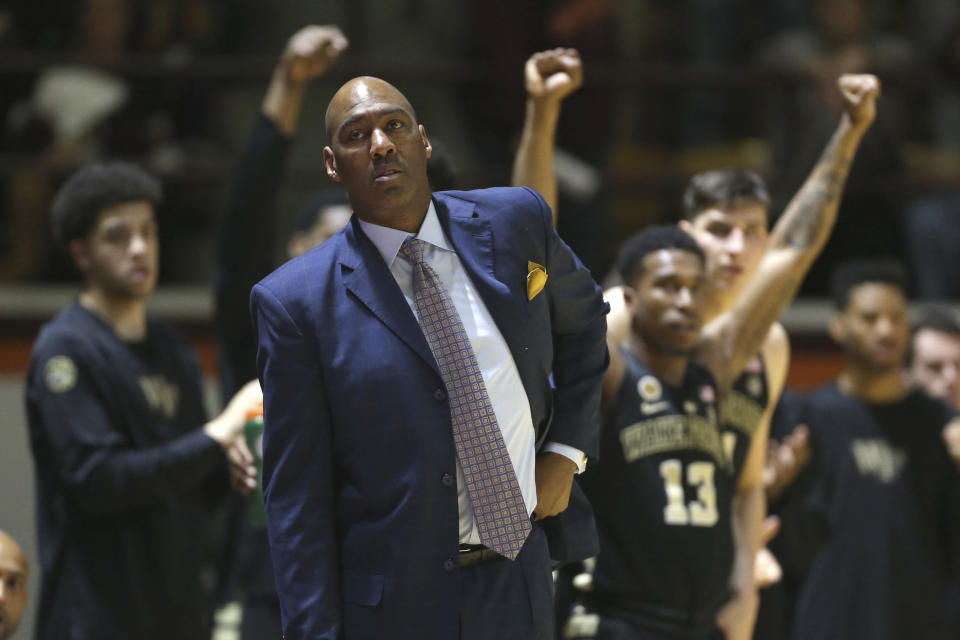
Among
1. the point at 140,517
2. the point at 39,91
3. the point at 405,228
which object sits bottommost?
the point at 140,517

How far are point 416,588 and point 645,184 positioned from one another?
472 centimetres

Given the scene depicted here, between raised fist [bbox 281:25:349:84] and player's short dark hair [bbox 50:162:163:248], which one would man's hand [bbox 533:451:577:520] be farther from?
player's short dark hair [bbox 50:162:163:248]

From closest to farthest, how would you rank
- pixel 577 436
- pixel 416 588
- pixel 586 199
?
pixel 416 588 → pixel 577 436 → pixel 586 199

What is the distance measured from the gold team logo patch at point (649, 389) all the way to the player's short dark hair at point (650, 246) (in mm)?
299

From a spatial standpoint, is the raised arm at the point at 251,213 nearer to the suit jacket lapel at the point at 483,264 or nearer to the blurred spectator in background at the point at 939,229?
the suit jacket lapel at the point at 483,264

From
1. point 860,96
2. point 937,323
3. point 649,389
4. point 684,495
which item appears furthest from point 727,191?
point 937,323

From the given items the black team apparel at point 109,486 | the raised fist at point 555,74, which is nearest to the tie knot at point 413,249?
the raised fist at point 555,74

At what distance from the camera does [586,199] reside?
6.68m

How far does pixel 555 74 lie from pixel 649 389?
919 mm

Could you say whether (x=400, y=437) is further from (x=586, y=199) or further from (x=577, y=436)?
(x=586, y=199)

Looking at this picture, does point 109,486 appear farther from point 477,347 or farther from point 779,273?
point 779,273

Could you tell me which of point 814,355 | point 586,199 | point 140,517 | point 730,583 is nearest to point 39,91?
point 586,199

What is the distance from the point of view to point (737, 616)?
407 centimetres

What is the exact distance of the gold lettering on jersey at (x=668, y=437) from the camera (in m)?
3.91
